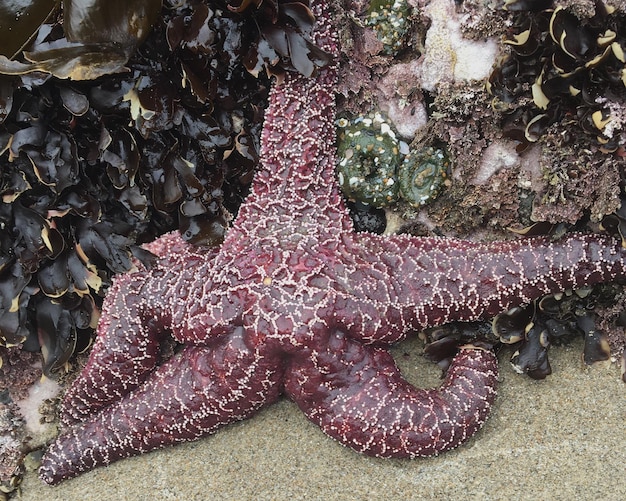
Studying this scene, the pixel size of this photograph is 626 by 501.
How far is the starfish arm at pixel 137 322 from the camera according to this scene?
4.03 meters

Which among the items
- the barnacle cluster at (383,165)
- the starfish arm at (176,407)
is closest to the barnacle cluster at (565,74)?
the barnacle cluster at (383,165)

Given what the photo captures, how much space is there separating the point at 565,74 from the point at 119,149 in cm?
255

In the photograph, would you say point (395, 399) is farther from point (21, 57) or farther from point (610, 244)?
A: point (21, 57)

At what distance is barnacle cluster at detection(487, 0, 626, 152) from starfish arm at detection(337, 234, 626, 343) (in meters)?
0.63

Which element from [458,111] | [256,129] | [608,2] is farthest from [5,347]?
[608,2]

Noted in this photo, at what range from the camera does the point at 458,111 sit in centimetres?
380

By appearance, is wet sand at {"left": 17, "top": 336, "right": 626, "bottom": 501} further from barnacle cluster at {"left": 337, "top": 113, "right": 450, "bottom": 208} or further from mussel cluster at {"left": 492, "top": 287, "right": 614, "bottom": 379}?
barnacle cluster at {"left": 337, "top": 113, "right": 450, "bottom": 208}

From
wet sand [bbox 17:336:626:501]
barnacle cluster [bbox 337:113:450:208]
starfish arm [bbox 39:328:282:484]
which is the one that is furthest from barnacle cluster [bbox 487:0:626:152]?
starfish arm [bbox 39:328:282:484]

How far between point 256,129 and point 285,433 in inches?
76.6

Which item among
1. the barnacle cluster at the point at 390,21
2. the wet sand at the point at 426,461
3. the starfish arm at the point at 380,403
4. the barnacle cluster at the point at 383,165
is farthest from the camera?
the barnacle cluster at the point at 383,165

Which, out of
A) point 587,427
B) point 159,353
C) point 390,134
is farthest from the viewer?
point 159,353

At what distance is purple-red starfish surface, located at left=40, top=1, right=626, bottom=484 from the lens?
12.2ft

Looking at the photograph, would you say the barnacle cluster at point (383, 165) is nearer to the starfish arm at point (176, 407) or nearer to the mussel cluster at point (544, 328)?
the mussel cluster at point (544, 328)

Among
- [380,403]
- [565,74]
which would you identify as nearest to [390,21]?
[565,74]
